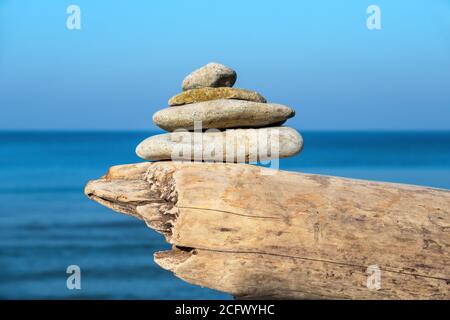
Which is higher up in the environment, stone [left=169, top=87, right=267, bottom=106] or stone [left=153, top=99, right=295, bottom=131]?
stone [left=169, top=87, right=267, bottom=106]

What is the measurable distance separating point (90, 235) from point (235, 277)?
1341 cm

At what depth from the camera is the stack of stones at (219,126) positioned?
7.84m

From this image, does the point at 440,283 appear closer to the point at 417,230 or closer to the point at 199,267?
the point at 417,230

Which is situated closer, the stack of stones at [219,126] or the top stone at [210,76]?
the stack of stones at [219,126]

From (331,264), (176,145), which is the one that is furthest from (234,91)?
(331,264)

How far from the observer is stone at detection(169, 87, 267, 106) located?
8.16 meters

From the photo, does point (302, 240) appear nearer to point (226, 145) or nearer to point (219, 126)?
point (226, 145)

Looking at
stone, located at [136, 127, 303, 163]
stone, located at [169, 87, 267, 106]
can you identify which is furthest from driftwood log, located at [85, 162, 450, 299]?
stone, located at [169, 87, 267, 106]

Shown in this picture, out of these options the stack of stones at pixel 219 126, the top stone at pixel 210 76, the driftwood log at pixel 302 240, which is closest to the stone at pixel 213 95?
the stack of stones at pixel 219 126

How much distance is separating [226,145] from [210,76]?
990 millimetres

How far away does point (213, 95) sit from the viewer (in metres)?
8.22

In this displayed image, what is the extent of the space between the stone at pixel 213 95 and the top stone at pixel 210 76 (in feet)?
0.39

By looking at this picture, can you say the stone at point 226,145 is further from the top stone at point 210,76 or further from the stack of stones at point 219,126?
the top stone at point 210,76

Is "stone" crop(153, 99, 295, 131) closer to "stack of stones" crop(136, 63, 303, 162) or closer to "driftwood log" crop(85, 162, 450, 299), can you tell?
"stack of stones" crop(136, 63, 303, 162)
